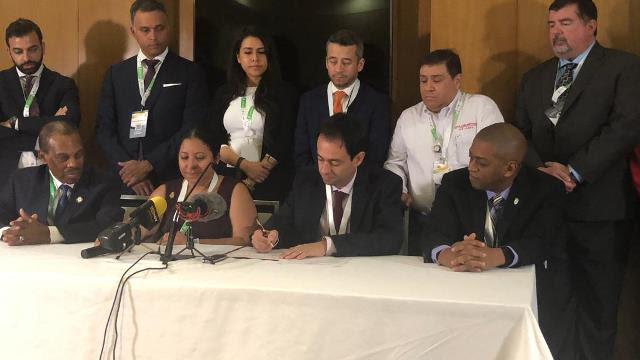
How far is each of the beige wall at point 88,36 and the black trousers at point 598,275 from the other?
2642 millimetres

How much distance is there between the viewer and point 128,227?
8.05 ft

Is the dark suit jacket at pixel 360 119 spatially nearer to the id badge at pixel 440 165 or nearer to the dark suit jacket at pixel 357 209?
the id badge at pixel 440 165

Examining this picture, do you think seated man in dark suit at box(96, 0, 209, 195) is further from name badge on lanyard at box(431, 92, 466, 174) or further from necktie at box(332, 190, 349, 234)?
name badge on lanyard at box(431, 92, 466, 174)

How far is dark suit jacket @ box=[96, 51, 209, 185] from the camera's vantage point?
155 inches

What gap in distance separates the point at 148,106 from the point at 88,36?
103 centimetres

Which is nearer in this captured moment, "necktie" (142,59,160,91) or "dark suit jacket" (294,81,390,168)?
"dark suit jacket" (294,81,390,168)

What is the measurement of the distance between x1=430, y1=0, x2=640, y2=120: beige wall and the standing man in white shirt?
53 cm

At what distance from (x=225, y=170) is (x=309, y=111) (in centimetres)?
62

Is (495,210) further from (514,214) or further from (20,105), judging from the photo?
(20,105)

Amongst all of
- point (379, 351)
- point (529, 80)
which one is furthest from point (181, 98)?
point (379, 351)

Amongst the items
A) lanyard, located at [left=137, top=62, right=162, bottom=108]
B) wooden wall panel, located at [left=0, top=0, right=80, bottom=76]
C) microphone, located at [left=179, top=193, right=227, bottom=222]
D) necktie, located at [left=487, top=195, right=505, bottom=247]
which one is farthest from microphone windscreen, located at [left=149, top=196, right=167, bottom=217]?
wooden wall panel, located at [left=0, top=0, right=80, bottom=76]

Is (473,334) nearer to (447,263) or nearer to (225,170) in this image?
(447,263)

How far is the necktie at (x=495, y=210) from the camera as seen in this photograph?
106 inches

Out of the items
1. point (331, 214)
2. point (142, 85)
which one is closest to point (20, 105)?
point (142, 85)
